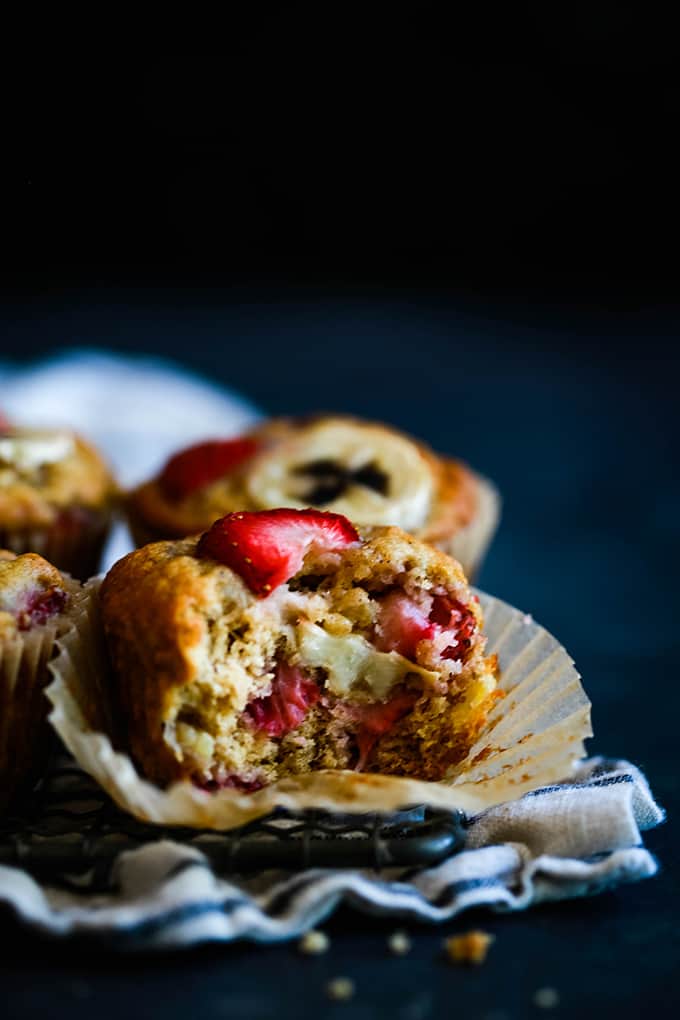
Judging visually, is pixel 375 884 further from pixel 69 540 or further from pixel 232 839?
pixel 69 540

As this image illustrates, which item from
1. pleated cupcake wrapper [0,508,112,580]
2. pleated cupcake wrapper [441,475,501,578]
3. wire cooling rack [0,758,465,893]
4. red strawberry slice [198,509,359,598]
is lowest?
wire cooling rack [0,758,465,893]

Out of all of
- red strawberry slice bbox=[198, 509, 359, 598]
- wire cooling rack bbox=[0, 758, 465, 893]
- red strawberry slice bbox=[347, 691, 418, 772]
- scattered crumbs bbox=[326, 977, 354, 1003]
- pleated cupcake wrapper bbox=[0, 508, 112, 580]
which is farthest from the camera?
pleated cupcake wrapper bbox=[0, 508, 112, 580]

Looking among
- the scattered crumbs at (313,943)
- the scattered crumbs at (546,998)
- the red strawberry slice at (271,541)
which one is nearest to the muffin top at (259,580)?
the red strawberry slice at (271,541)

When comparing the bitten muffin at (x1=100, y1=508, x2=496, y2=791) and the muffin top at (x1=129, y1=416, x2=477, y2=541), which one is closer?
the bitten muffin at (x1=100, y1=508, x2=496, y2=791)

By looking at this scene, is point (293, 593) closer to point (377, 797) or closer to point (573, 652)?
point (377, 797)

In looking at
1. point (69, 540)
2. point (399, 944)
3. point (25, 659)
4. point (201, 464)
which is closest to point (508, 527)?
point (201, 464)

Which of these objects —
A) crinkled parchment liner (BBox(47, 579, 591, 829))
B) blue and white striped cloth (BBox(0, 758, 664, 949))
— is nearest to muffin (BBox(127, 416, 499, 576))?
crinkled parchment liner (BBox(47, 579, 591, 829))

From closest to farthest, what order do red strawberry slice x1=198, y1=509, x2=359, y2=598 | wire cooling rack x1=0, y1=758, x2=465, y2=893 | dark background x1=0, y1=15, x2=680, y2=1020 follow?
wire cooling rack x1=0, y1=758, x2=465, y2=893 < red strawberry slice x1=198, y1=509, x2=359, y2=598 < dark background x1=0, y1=15, x2=680, y2=1020

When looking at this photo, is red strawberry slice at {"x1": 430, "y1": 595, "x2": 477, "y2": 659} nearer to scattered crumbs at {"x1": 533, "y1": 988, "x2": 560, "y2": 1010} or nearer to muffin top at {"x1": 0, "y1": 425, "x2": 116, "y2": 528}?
scattered crumbs at {"x1": 533, "y1": 988, "x2": 560, "y2": 1010}
